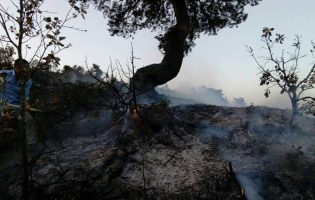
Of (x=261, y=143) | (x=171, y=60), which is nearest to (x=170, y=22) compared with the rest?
(x=171, y=60)

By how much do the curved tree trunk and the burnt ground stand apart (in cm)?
154

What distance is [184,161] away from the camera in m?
3.78

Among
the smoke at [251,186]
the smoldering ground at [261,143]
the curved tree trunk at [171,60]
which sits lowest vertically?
the smoke at [251,186]

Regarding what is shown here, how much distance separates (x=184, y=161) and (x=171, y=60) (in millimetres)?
4022

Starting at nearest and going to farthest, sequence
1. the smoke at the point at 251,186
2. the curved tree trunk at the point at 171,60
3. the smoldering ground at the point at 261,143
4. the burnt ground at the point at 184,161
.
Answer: the smoke at the point at 251,186 < the burnt ground at the point at 184,161 < the smoldering ground at the point at 261,143 < the curved tree trunk at the point at 171,60

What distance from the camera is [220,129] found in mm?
5066

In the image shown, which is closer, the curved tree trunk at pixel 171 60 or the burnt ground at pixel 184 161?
the burnt ground at pixel 184 161

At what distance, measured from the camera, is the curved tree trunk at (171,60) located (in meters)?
6.74

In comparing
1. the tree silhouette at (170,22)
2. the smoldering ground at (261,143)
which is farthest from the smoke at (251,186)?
the tree silhouette at (170,22)

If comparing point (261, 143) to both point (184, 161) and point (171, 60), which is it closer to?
point (184, 161)

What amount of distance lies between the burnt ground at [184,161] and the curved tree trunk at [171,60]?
1540 millimetres

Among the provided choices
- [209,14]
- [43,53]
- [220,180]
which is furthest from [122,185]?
[209,14]

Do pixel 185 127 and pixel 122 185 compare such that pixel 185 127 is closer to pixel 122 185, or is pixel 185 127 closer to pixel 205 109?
pixel 205 109

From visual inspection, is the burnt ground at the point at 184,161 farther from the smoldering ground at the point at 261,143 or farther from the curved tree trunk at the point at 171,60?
the curved tree trunk at the point at 171,60
